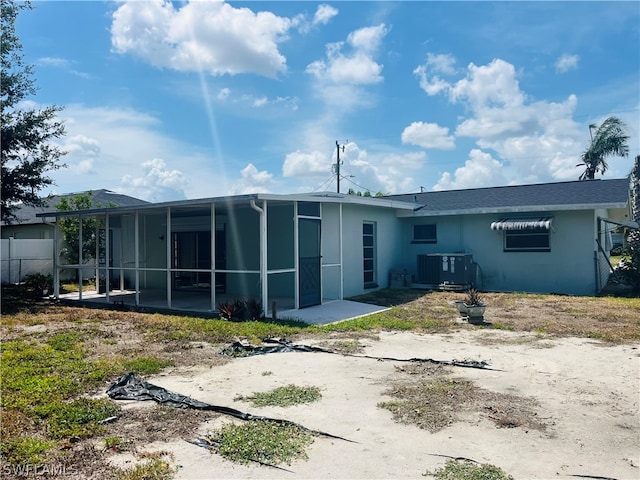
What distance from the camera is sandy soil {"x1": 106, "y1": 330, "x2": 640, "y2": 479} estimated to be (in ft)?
10.8

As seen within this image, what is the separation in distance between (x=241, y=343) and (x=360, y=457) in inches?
170

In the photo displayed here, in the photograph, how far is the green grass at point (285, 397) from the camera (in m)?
4.62

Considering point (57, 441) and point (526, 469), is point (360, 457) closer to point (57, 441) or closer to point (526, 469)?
point (526, 469)

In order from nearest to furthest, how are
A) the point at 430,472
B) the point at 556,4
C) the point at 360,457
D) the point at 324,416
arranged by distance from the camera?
the point at 430,472 < the point at 360,457 < the point at 324,416 < the point at 556,4

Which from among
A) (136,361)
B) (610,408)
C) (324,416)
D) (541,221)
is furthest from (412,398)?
(541,221)

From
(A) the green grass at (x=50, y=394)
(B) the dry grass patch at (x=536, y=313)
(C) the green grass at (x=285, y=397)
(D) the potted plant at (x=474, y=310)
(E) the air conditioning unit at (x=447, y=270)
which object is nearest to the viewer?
(A) the green grass at (x=50, y=394)

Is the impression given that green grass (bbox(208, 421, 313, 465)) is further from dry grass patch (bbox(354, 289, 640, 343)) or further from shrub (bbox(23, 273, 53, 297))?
shrub (bbox(23, 273, 53, 297))

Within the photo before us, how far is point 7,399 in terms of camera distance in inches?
184

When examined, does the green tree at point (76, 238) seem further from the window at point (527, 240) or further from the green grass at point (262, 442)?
the green grass at point (262, 442)

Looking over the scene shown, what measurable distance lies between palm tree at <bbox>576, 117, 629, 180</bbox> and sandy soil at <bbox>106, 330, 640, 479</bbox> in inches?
844

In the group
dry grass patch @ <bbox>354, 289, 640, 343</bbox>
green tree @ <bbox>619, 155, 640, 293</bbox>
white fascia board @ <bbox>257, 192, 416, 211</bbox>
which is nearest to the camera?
dry grass patch @ <bbox>354, 289, 640, 343</bbox>

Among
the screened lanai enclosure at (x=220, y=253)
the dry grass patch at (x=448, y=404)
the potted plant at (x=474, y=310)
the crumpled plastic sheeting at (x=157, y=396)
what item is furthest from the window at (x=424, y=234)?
the crumpled plastic sheeting at (x=157, y=396)

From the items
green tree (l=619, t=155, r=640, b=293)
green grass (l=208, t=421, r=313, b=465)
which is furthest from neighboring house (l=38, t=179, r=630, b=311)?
green grass (l=208, t=421, r=313, b=465)

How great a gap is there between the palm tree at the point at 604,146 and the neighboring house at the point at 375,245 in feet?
30.9
